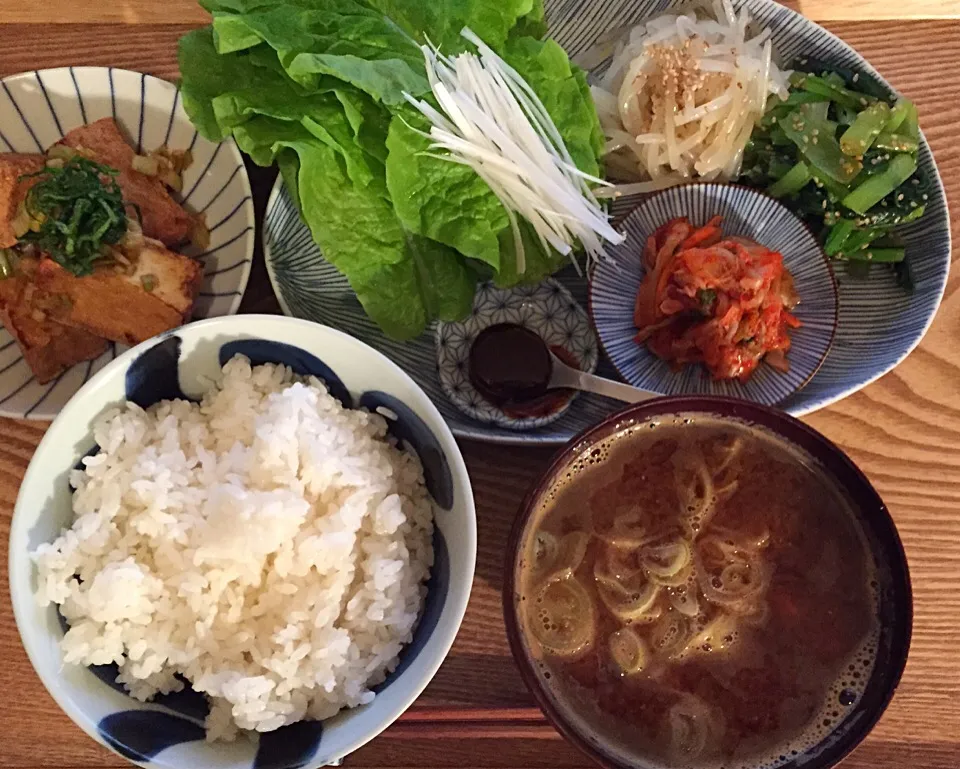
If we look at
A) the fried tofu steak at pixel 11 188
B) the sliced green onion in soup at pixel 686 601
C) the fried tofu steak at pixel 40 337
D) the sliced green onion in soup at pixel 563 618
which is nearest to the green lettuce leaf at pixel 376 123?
the fried tofu steak at pixel 11 188

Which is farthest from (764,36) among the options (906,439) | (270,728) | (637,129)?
(270,728)

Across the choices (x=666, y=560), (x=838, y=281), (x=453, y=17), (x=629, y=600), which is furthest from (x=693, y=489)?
(x=453, y=17)

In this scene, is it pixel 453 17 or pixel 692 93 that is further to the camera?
pixel 692 93

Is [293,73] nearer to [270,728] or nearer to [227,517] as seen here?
[227,517]

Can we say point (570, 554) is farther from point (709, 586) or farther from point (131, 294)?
point (131, 294)

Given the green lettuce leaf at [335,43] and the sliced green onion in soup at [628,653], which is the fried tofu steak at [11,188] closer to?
the green lettuce leaf at [335,43]
